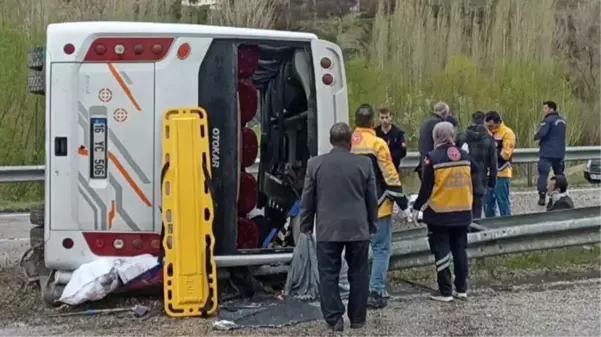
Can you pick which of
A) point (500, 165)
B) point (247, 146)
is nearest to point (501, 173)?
point (500, 165)

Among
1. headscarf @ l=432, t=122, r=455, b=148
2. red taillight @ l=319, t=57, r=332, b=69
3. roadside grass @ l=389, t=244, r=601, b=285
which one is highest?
red taillight @ l=319, t=57, r=332, b=69

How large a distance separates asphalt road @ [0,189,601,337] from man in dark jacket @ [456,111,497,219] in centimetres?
197

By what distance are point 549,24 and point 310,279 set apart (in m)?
21.4

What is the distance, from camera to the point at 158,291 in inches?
293

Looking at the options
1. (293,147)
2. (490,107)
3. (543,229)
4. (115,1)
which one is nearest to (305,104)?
(293,147)

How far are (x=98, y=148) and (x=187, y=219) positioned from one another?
92 centimetres

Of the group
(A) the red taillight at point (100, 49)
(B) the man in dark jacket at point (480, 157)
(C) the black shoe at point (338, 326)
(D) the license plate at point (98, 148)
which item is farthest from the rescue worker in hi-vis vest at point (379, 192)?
(B) the man in dark jacket at point (480, 157)

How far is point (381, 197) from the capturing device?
7660mm

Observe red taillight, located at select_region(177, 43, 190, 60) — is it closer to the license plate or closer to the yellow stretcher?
the yellow stretcher

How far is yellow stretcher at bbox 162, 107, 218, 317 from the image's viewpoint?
7.11 meters

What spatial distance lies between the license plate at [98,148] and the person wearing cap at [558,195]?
618 centimetres

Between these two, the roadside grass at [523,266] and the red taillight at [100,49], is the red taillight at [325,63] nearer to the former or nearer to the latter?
the red taillight at [100,49]

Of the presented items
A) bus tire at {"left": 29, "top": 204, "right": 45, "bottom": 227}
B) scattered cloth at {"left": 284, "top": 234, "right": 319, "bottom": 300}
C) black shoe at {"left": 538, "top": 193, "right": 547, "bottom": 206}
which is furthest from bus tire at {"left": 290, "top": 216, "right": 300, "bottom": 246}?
black shoe at {"left": 538, "top": 193, "right": 547, "bottom": 206}

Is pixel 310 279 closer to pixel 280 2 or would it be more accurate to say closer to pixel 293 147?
pixel 293 147
